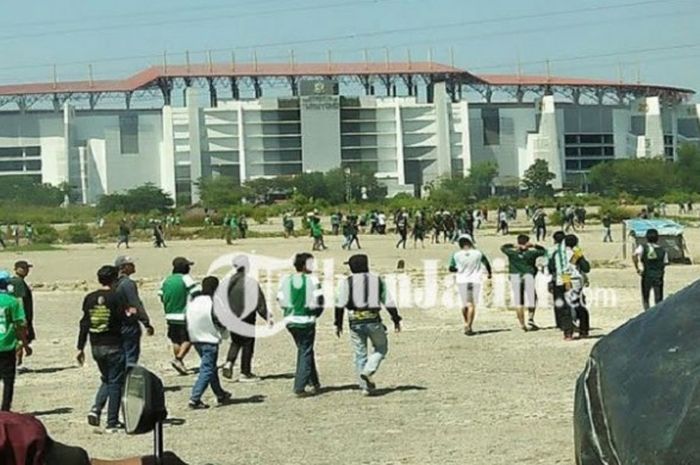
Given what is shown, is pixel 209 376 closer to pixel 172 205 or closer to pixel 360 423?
pixel 360 423

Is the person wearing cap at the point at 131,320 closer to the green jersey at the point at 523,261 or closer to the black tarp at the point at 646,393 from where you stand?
the green jersey at the point at 523,261

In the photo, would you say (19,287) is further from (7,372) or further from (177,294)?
(7,372)

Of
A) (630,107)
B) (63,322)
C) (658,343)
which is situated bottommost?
(63,322)

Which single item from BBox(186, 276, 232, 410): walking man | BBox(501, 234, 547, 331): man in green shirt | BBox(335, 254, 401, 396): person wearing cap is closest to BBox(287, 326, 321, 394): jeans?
BBox(335, 254, 401, 396): person wearing cap

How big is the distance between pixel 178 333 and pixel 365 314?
286 cm

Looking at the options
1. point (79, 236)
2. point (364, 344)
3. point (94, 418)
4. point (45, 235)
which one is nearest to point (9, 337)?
point (94, 418)

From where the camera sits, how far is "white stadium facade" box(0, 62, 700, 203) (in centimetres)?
13088

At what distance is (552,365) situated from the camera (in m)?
14.8

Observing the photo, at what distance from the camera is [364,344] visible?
12992mm

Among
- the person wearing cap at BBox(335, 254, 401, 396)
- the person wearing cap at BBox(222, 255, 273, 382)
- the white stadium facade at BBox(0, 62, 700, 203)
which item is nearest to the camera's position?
the person wearing cap at BBox(335, 254, 401, 396)

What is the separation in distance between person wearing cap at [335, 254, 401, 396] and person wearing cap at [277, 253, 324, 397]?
13.0 inches

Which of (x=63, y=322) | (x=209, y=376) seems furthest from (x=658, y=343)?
(x=63, y=322)

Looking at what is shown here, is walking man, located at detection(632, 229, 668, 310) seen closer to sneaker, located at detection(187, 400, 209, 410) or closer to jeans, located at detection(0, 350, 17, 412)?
sneaker, located at detection(187, 400, 209, 410)

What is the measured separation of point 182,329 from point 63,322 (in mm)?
10083
